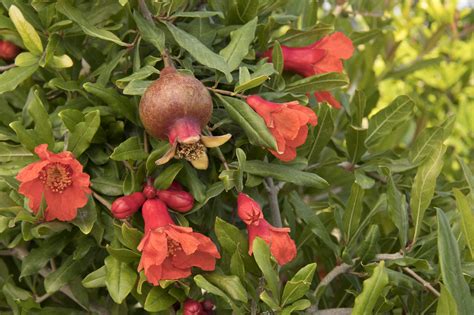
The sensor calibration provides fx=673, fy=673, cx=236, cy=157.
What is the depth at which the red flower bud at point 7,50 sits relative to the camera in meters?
0.98

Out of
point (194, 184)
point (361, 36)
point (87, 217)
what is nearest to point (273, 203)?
point (194, 184)

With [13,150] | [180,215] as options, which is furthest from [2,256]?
[180,215]

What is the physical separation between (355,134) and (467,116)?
32.9 inches

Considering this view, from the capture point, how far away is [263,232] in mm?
875

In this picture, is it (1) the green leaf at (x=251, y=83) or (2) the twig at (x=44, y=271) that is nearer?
(1) the green leaf at (x=251, y=83)

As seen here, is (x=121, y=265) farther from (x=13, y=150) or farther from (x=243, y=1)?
(x=243, y=1)

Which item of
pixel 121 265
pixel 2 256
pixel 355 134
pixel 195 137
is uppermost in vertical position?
pixel 195 137

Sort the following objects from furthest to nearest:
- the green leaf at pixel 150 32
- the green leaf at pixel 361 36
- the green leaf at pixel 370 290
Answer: the green leaf at pixel 361 36
the green leaf at pixel 150 32
the green leaf at pixel 370 290

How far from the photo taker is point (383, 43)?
155 cm

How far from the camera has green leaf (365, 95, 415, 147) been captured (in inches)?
40.2

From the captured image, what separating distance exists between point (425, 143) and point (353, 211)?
0.18 m

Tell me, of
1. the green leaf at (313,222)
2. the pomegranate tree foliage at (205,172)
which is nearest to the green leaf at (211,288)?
the pomegranate tree foliage at (205,172)

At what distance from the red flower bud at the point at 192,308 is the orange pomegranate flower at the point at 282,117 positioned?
0.23 m

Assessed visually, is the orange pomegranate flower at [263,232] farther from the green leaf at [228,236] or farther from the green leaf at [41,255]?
the green leaf at [41,255]
